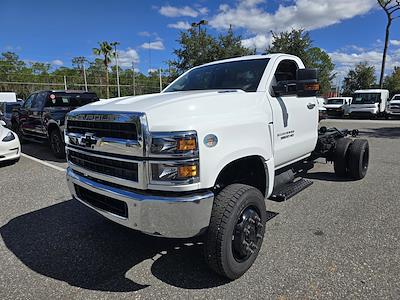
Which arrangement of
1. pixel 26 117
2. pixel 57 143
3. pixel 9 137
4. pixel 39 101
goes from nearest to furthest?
pixel 9 137
pixel 57 143
pixel 39 101
pixel 26 117

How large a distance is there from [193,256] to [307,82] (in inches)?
83.8

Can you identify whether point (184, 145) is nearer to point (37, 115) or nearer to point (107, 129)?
point (107, 129)

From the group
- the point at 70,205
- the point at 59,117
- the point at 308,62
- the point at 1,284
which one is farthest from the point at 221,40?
the point at 1,284

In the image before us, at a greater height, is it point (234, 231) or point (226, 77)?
point (226, 77)

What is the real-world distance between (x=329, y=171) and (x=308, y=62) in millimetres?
21995

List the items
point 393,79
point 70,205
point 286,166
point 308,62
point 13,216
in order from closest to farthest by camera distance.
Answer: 1. point 286,166
2. point 13,216
3. point 70,205
4. point 308,62
5. point 393,79

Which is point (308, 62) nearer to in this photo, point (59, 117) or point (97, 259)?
point (59, 117)

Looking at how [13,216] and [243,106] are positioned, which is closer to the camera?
[243,106]

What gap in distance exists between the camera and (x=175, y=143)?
7.40 feet

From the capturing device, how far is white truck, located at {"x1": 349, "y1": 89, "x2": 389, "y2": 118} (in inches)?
883

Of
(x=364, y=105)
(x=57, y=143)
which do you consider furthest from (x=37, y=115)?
(x=364, y=105)

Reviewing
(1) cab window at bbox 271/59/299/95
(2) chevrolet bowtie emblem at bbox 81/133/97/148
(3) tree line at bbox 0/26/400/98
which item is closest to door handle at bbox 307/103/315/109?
(1) cab window at bbox 271/59/299/95

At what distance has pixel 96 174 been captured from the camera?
2.77 m

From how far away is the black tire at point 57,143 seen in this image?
773cm
